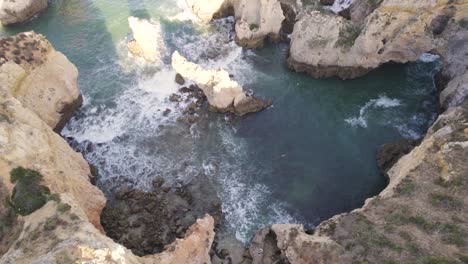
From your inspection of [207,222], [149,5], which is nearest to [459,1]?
[207,222]

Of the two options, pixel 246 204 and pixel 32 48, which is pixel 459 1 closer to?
pixel 246 204

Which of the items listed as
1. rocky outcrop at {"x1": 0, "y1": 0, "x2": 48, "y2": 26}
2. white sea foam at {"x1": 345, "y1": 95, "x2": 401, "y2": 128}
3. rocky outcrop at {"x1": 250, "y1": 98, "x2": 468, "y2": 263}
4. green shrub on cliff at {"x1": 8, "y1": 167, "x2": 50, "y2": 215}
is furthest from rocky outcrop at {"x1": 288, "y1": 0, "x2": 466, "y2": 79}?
rocky outcrop at {"x1": 0, "y1": 0, "x2": 48, "y2": 26}

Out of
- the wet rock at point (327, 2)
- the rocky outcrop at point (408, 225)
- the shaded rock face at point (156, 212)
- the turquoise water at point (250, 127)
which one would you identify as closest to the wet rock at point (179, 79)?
the turquoise water at point (250, 127)

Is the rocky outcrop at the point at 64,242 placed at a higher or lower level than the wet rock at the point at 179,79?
higher

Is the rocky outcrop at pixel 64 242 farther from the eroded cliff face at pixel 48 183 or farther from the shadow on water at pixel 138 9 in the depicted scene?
the shadow on water at pixel 138 9

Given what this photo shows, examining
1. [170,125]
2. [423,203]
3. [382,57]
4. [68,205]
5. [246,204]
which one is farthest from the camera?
[382,57]

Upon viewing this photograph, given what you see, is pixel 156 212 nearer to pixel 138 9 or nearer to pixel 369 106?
pixel 369 106
